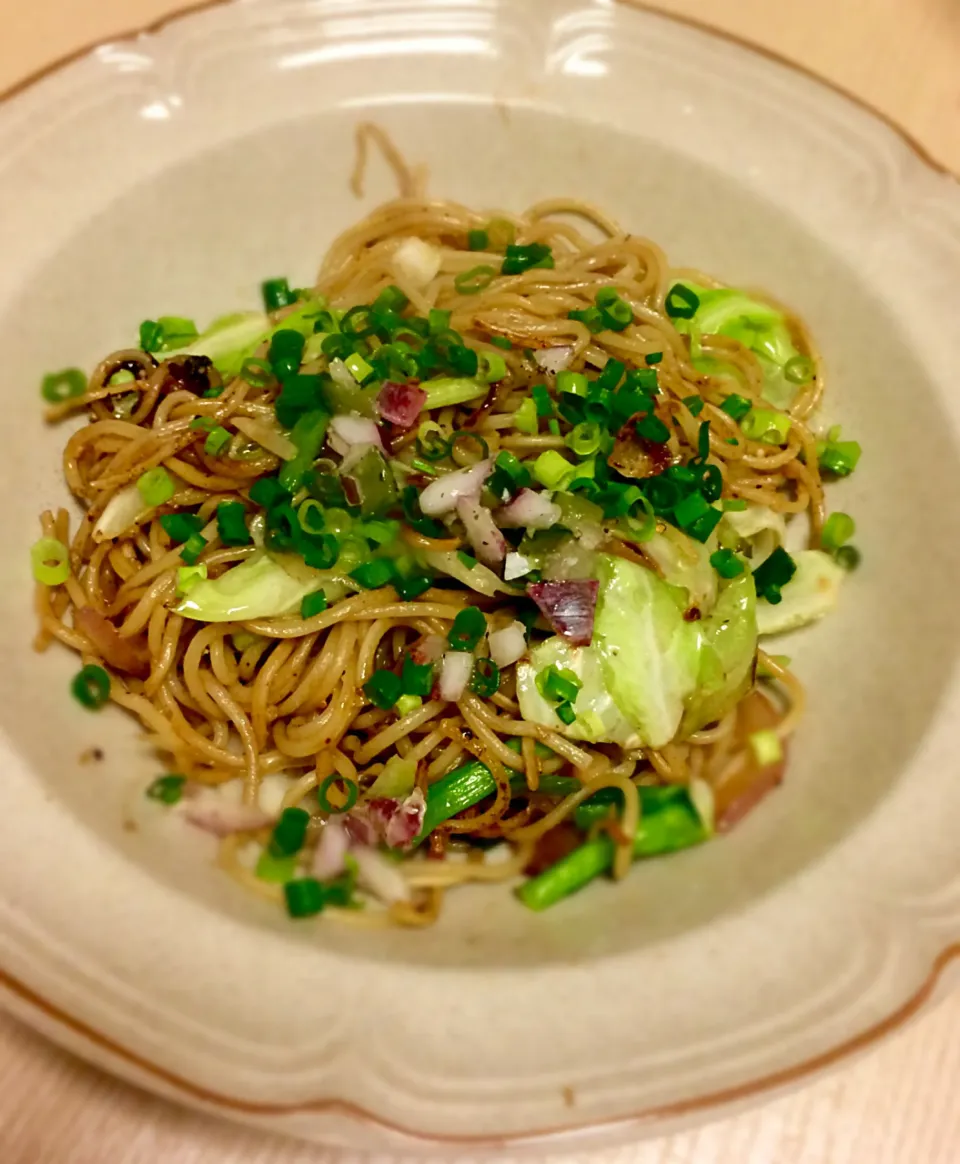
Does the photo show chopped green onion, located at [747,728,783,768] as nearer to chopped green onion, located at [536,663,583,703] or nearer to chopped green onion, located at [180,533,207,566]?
chopped green onion, located at [536,663,583,703]

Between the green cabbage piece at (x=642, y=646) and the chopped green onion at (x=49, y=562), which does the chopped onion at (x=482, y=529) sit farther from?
the chopped green onion at (x=49, y=562)

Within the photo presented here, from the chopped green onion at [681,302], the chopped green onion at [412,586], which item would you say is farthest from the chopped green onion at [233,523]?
the chopped green onion at [681,302]

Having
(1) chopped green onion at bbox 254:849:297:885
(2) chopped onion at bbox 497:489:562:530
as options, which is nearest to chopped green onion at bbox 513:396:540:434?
(2) chopped onion at bbox 497:489:562:530

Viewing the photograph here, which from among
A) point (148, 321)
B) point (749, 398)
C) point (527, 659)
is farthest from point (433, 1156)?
point (148, 321)

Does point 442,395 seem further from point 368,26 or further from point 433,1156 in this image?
point 433,1156

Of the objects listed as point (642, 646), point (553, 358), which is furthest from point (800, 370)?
point (642, 646)
